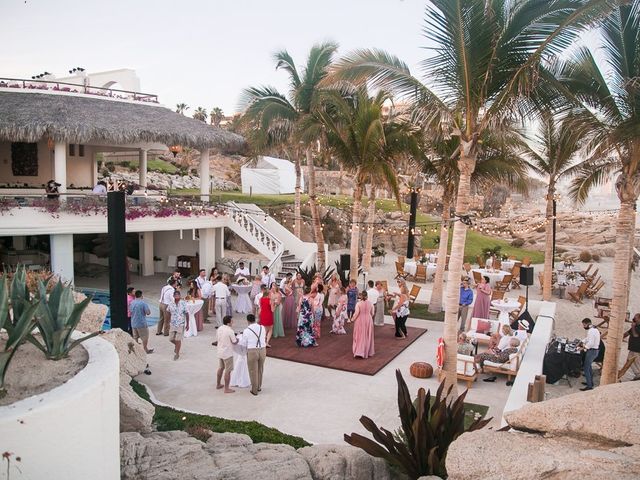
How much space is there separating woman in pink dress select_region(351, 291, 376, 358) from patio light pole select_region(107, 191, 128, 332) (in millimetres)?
5082

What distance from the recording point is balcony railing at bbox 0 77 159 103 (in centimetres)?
2209

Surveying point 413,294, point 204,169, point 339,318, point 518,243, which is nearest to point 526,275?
point 413,294

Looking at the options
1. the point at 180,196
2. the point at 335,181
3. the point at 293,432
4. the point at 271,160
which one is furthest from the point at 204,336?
the point at 335,181

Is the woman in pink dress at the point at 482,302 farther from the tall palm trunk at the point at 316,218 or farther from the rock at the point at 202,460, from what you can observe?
the rock at the point at 202,460

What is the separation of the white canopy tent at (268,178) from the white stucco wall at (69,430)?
3666 cm

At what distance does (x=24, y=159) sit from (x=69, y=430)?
23929 millimetres

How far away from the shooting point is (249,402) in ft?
32.8

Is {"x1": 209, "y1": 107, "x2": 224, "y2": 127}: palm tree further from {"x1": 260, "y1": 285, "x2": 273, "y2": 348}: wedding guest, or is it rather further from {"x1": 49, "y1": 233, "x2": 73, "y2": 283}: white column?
{"x1": 260, "y1": 285, "x2": 273, "y2": 348}: wedding guest

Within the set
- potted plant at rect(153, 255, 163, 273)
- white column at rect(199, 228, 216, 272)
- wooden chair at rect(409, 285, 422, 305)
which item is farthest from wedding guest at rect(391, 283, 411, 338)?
potted plant at rect(153, 255, 163, 273)

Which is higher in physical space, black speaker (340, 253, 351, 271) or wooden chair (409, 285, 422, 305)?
black speaker (340, 253, 351, 271)

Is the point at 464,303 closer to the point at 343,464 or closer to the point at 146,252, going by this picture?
the point at 343,464

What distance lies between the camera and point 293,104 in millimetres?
21000

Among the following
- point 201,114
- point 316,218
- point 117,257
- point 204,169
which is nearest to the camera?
point 117,257

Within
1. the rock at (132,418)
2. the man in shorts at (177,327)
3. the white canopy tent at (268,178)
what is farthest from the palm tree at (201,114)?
the rock at (132,418)
